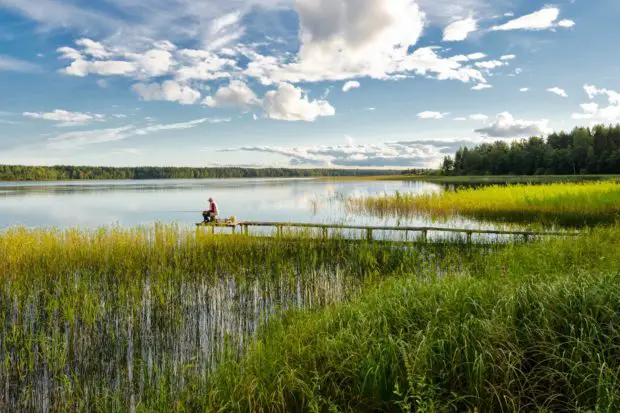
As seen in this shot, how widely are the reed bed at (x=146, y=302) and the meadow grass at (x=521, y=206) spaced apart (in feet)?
37.0

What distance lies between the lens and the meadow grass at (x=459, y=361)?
3.92 meters

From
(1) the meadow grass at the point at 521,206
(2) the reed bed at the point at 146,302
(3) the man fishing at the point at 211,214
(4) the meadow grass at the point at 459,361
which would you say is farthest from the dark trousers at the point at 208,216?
(4) the meadow grass at the point at 459,361

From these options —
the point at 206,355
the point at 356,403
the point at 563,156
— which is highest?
the point at 563,156

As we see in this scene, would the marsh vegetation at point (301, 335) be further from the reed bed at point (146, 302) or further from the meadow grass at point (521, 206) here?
the meadow grass at point (521, 206)

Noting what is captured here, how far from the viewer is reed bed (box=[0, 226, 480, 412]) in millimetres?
5535

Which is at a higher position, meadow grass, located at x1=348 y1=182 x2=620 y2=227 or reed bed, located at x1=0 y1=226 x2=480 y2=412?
meadow grass, located at x1=348 y1=182 x2=620 y2=227

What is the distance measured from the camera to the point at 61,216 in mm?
35250

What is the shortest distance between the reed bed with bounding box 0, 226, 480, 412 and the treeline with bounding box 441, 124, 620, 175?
265 feet

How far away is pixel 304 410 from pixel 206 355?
2696 mm

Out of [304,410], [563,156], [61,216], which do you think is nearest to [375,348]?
[304,410]

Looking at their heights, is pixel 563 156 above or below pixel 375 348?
above

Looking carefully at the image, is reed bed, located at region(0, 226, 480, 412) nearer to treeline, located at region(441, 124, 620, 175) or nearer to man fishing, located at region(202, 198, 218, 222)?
man fishing, located at region(202, 198, 218, 222)

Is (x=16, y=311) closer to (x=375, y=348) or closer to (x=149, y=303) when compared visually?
(x=149, y=303)

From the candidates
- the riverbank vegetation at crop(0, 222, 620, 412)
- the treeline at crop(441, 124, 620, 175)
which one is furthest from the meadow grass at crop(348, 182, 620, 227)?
the treeline at crop(441, 124, 620, 175)
